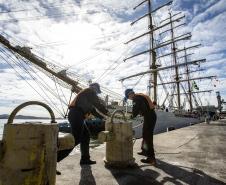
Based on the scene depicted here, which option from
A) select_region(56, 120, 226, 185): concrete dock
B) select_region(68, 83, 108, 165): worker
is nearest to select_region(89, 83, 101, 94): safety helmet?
select_region(68, 83, 108, 165): worker

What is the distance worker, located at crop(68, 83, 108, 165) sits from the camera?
4.51 meters

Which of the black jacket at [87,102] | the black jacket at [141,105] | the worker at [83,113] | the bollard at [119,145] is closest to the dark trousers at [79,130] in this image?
the worker at [83,113]

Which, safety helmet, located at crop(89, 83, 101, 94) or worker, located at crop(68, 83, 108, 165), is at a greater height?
safety helmet, located at crop(89, 83, 101, 94)

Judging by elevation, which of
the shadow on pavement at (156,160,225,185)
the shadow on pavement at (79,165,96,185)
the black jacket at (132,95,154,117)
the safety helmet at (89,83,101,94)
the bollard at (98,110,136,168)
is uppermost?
the safety helmet at (89,83,101,94)

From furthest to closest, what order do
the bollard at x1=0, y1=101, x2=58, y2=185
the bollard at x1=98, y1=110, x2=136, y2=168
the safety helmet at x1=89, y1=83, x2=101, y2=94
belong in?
the safety helmet at x1=89, y1=83, x2=101, y2=94, the bollard at x1=98, y1=110, x2=136, y2=168, the bollard at x1=0, y1=101, x2=58, y2=185

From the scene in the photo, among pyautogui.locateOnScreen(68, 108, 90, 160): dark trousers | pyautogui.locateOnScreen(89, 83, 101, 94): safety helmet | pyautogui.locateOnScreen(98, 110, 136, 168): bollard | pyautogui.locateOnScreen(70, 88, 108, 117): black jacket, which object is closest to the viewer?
pyautogui.locateOnScreen(98, 110, 136, 168): bollard

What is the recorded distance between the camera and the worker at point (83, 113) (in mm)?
4512

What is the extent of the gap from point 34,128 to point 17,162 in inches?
13.9

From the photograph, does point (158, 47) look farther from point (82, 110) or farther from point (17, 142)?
point (17, 142)

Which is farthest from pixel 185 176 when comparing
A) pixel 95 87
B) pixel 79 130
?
pixel 95 87

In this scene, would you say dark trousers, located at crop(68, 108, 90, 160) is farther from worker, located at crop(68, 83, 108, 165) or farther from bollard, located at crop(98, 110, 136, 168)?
bollard, located at crop(98, 110, 136, 168)

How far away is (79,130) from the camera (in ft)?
14.8

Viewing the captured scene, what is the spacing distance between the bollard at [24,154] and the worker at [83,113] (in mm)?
2069

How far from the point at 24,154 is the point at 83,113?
2401 millimetres
